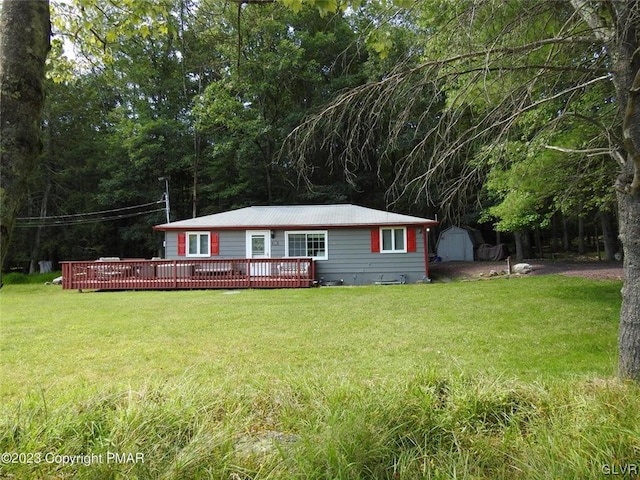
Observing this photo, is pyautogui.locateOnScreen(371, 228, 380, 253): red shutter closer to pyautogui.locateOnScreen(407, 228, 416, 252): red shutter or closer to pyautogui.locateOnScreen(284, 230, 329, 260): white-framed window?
pyautogui.locateOnScreen(407, 228, 416, 252): red shutter

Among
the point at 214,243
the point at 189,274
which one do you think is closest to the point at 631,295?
the point at 189,274

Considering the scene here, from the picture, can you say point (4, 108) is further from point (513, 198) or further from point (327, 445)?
point (513, 198)

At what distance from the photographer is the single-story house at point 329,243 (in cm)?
1478

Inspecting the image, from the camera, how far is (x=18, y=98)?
177 cm

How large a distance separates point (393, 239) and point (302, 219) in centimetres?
373

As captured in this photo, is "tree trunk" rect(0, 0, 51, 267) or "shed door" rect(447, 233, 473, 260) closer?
"tree trunk" rect(0, 0, 51, 267)

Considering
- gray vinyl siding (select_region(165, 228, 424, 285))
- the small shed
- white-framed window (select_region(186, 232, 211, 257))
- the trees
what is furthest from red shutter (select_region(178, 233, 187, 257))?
the small shed

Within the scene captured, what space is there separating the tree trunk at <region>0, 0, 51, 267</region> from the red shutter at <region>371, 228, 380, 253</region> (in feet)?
44.3

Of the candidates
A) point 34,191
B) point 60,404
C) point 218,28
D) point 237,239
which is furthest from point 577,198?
point 34,191

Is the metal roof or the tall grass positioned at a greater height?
the metal roof

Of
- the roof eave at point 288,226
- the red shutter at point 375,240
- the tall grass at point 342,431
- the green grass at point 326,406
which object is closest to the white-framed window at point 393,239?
the red shutter at point 375,240

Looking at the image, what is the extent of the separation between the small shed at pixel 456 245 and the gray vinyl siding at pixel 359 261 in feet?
34.0

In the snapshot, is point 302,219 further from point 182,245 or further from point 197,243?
point 182,245

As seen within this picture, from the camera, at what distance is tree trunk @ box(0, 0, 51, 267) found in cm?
172
